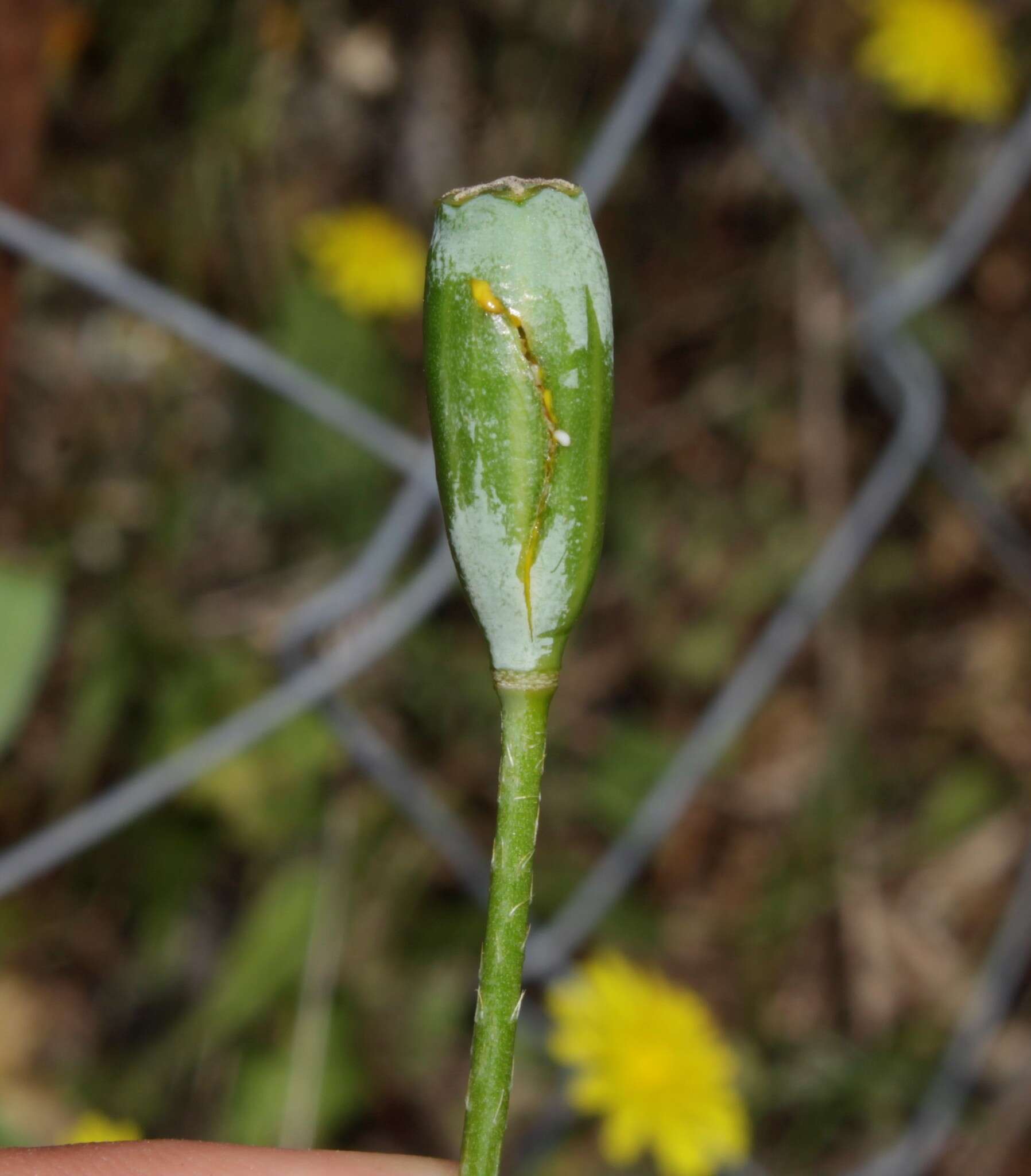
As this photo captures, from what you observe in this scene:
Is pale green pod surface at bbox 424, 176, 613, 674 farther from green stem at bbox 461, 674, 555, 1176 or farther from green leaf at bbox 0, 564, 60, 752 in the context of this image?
green leaf at bbox 0, 564, 60, 752

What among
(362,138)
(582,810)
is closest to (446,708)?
(582,810)

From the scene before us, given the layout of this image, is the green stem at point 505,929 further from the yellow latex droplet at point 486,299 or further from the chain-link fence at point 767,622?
the chain-link fence at point 767,622

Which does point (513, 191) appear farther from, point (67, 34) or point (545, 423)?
point (67, 34)

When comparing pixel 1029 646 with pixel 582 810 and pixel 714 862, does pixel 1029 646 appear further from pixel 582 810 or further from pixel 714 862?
pixel 582 810

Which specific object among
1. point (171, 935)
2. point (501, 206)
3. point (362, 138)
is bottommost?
point (171, 935)

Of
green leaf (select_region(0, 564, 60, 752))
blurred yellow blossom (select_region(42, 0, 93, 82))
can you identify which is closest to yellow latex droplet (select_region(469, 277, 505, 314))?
green leaf (select_region(0, 564, 60, 752))

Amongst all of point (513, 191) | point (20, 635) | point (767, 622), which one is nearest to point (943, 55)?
point (767, 622)

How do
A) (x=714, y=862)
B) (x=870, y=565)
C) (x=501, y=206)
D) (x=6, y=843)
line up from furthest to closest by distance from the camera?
(x=870, y=565)
(x=714, y=862)
(x=6, y=843)
(x=501, y=206)
